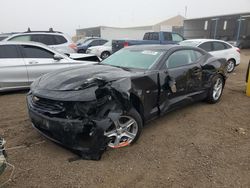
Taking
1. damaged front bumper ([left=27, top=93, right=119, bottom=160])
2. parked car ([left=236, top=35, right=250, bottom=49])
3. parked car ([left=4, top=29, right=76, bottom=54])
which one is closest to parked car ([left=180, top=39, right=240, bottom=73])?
parked car ([left=4, top=29, right=76, bottom=54])

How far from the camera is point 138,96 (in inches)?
128

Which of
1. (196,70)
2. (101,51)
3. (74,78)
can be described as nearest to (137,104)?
(74,78)

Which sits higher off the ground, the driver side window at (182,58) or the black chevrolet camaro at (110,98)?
the driver side window at (182,58)

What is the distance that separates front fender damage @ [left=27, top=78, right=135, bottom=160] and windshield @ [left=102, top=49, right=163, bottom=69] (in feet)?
3.46

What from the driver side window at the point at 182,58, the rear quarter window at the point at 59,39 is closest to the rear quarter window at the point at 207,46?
the driver side window at the point at 182,58

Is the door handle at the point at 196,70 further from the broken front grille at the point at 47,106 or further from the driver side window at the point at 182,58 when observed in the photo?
the broken front grille at the point at 47,106

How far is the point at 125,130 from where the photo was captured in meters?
3.19

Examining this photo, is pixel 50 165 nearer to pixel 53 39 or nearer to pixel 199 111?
pixel 199 111

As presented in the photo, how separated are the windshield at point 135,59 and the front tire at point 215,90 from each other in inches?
72.4

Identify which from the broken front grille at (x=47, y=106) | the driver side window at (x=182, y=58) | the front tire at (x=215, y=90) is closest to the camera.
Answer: the broken front grille at (x=47, y=106)

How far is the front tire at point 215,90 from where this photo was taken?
16.6 feet

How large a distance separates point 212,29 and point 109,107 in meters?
36.6

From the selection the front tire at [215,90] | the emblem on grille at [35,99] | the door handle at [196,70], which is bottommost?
the front tire at [215,90]

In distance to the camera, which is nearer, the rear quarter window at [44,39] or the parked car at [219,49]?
the rear quarter window at [44,39]
